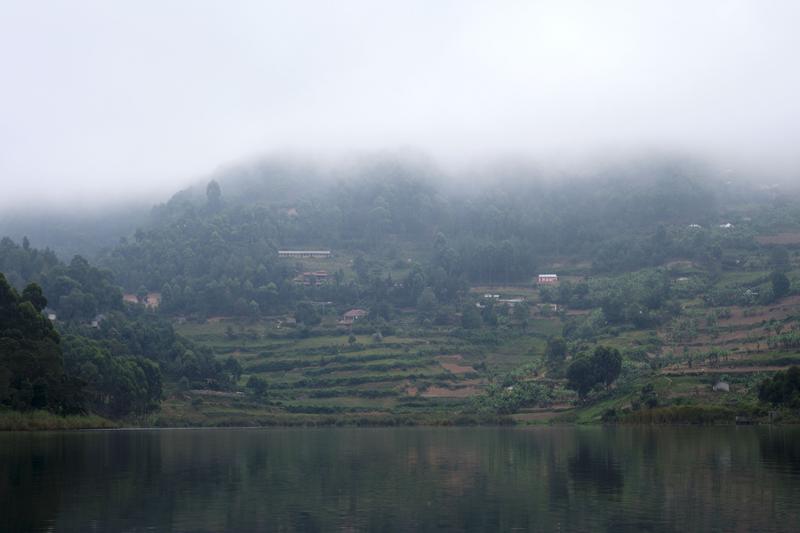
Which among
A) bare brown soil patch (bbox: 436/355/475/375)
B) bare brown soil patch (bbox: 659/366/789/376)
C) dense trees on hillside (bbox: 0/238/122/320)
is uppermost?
dense trees on hillside (bbox: 0/238/122/320)

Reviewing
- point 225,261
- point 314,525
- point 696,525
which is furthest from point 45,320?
point 225,261

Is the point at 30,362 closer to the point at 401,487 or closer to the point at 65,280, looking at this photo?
the point at 401,487

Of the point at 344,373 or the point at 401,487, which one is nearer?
the point at 401,487

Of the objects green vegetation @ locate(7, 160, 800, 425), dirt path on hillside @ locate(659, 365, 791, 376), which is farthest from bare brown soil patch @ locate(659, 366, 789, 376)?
green vegetation @ locate(7, 160, 800, 425)

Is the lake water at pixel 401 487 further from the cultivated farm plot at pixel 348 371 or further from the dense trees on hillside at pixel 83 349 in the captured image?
the cultivated farm plot at pixel 348 371

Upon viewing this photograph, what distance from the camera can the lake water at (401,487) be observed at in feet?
98.0

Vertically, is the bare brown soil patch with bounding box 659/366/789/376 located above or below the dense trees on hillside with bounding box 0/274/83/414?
below

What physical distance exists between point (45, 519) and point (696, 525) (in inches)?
784

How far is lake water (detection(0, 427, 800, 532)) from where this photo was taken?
29875mm

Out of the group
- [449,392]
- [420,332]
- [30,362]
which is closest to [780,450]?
[30,362]

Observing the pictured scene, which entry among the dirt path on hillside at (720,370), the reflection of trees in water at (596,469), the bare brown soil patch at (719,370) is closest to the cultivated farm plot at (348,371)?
the dirt path on hillside at (720,370)

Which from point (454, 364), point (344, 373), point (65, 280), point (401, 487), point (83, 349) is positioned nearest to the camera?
point (401, 487)

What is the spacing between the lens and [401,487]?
3934 centimetres

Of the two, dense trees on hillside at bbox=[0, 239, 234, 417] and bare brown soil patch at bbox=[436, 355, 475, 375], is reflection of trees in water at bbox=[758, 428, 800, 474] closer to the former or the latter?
dense trees on hillside at bbox=[0, 239, 234, 417]
